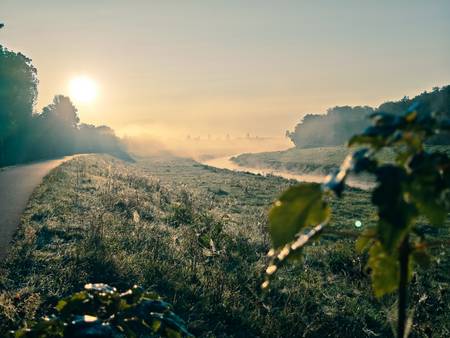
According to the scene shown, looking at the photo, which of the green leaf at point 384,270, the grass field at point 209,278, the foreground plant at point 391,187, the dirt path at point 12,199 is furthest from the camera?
the dirt path at point 12,199

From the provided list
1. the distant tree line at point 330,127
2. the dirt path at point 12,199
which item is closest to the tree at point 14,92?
the dirt path at point 12,199

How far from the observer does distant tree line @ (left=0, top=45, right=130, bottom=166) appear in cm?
Answer: 3353

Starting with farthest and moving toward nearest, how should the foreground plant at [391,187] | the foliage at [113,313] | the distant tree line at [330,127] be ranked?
the distant tree line at [330,127] → the foliage at [113,313] → the foreground plant at [391,187]

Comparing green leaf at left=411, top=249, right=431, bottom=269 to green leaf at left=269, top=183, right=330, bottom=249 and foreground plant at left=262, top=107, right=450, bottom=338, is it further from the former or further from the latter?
green leaf at left=269, top=183, right=330, bottom=249

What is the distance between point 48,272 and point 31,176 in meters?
16.1

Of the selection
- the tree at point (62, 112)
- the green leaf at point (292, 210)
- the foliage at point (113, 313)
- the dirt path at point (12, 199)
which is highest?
the tree at point (62, 112)

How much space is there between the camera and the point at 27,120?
40031mm

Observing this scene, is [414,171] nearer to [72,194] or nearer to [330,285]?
[330,285]

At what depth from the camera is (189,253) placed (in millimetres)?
8469

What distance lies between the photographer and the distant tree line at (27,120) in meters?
33.5

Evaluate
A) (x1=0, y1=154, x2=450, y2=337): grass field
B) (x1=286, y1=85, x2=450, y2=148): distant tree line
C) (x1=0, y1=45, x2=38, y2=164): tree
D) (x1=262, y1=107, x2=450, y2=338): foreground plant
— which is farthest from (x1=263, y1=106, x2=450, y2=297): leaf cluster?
(x1=286, y1=85, x2=450, y2=148): distant tree line

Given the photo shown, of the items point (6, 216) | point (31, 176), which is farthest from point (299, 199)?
point (31, 176)

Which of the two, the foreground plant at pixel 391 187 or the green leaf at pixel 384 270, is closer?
the foreground plant at pixel 391 187

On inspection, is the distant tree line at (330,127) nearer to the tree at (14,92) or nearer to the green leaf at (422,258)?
the tree at (14,92)
